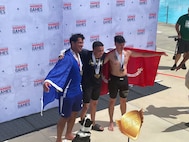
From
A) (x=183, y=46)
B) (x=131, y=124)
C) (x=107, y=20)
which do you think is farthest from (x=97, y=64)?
(x=183, y=46)

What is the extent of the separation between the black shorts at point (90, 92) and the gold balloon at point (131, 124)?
2242mm

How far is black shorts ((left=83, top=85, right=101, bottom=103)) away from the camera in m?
6.12

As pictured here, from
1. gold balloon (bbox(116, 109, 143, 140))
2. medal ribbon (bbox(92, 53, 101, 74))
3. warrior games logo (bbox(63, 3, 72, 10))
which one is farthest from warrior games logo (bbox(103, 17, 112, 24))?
gold balloon (bbox(116, 109, 143, 140))

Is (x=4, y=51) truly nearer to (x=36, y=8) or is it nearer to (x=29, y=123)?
(x=36, y=8)

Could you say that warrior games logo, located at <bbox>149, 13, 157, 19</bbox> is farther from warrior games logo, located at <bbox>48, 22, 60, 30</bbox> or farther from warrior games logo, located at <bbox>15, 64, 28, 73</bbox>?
warrior games logo, located at <bbox>15, 64, 28, 73</bbox>

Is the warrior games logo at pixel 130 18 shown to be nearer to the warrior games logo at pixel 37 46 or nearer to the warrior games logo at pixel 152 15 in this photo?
the warrior games logo at pixel 152 15

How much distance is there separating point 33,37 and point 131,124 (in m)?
3.73

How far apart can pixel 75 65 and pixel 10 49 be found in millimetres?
1835

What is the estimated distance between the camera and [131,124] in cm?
382

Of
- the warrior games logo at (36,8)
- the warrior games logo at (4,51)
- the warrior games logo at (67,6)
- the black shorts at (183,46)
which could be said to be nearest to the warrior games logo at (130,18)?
the black shorts at (183,46)

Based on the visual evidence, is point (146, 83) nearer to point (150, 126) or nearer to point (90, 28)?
point (150, 126)

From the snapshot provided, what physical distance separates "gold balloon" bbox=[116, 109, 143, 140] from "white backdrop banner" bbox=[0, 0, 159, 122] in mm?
3535

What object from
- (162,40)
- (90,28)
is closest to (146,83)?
(90,28)

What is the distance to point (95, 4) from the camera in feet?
26.3
